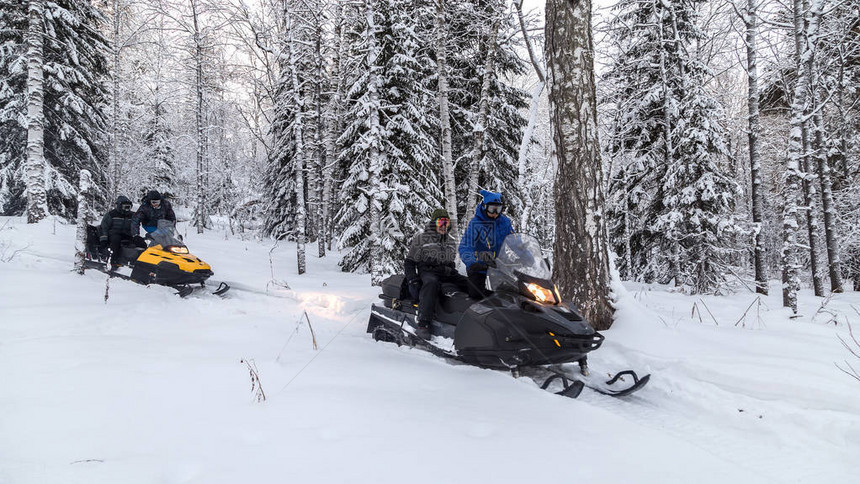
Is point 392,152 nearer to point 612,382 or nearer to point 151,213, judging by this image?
point 151,213

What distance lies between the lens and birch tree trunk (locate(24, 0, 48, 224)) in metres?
Answer: 12.7

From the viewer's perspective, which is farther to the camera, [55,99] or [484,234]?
[55,99]

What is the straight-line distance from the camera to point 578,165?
5375 millimetres

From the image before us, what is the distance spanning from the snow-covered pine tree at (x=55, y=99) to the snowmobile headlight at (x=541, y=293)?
55.5 feet

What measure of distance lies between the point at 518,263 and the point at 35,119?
50.9 ft

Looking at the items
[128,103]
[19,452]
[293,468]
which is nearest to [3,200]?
[128,103]

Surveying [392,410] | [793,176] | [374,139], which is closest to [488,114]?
[374,139]

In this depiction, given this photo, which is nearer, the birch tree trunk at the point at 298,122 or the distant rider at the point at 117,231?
the distant rider at the point at 117,231

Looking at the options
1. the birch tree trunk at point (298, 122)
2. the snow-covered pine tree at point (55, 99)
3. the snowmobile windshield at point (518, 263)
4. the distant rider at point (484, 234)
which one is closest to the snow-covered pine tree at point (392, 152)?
the birch tree trunk at point (298, 122)

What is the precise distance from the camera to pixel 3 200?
15.0 metres

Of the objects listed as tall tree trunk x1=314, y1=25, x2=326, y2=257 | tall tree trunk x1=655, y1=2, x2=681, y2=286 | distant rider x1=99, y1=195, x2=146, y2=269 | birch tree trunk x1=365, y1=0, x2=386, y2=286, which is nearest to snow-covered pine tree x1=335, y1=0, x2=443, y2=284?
birch tree trunk x1=365, y1=0, x2=386, y2=286

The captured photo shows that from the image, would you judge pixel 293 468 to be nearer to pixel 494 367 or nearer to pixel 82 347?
pixel 494 367

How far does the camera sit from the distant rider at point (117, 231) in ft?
28.0

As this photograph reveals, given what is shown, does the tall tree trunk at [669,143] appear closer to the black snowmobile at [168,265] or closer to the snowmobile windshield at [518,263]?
the snowmobile windshield at [518,263]
